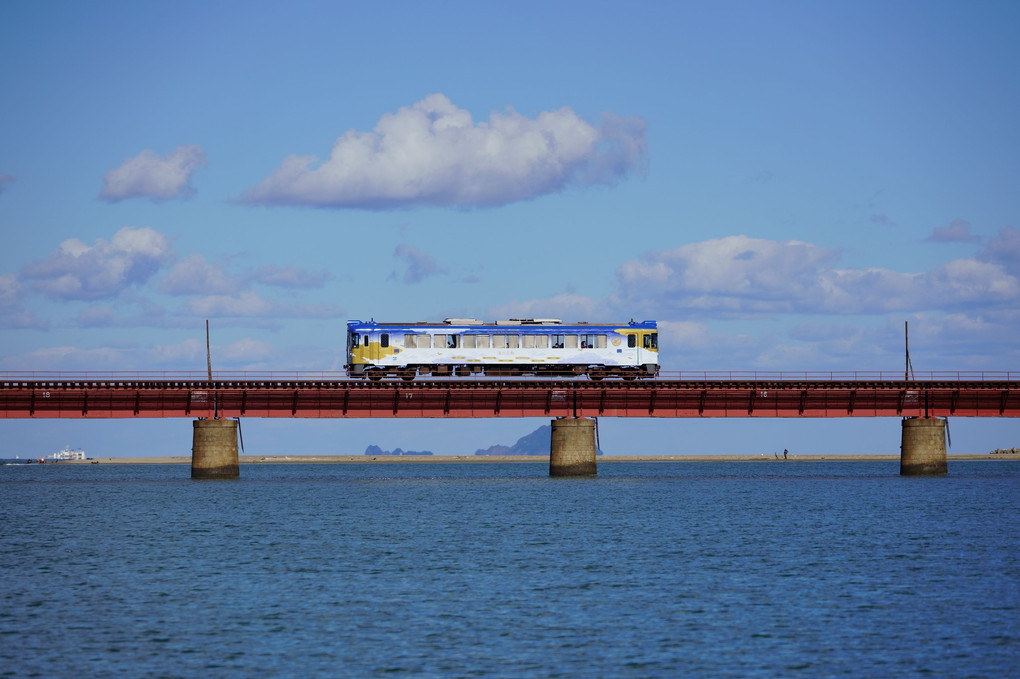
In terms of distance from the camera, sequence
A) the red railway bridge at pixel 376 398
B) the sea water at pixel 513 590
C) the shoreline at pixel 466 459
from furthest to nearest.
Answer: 1. the shoreline at pixel 466 459
2. the red railway bridge at pixel 376 398
3. the sea water at pixel 513 590

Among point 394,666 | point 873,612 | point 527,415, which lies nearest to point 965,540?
point 873,612

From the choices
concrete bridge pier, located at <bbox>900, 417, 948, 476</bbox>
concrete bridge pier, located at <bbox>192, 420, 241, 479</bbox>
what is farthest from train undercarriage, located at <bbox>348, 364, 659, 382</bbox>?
concrete bridge pier, located at <bbox>900, 417, 948, 476</bbox>

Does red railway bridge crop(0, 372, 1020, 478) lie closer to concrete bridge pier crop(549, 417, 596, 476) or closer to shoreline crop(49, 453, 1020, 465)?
concrete bridge pier crop(549, 417, 596, 476)

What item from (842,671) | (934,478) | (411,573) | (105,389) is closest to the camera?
(842,671)

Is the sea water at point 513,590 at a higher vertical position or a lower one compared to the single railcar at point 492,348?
lower

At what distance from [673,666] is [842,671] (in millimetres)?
3601

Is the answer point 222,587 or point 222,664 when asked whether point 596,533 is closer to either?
point 222,587

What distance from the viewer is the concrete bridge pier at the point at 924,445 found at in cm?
8850

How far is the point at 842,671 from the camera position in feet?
87.6

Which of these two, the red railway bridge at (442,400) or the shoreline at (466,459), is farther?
the shoreline at (466,459)

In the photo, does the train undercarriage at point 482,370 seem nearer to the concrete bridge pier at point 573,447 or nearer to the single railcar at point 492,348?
the single railcar at point 492,348

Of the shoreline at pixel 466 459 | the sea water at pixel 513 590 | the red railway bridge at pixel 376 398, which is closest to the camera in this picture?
the sea water at pixel 513 590

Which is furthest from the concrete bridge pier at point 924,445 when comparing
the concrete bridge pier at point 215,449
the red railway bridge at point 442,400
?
the concrete bridge pier at point 215,449

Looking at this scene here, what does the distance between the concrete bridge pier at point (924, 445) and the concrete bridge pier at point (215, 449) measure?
154ft
